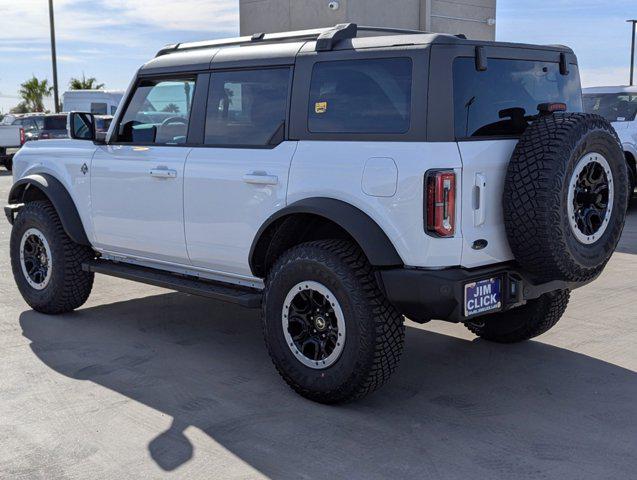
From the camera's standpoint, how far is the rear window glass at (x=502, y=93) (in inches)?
163

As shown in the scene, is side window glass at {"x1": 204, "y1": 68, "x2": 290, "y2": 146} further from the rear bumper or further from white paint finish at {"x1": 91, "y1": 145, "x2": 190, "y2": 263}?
the rear bumper

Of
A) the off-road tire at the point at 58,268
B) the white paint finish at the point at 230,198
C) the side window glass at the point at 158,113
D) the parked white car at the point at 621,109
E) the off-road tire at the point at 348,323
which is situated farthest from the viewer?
the parked white car at the point at 621,109

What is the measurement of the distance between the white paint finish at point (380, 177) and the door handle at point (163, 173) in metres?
1.56

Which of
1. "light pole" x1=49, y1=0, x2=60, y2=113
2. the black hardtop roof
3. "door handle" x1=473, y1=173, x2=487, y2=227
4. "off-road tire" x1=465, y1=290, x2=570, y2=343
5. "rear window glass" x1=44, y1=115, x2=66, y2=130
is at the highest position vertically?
"light pole" x1=49, y1=0, x2=60, y2=113

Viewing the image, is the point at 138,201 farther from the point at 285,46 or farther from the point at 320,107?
the point at 320,107

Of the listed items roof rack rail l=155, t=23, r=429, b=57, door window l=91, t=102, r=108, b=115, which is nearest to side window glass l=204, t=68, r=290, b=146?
roof rack rail l=155, t=23, r=429, b=57

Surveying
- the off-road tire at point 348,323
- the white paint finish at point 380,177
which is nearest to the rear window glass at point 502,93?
the white paint finish at point 380,177

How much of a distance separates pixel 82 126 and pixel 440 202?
325 centimetres

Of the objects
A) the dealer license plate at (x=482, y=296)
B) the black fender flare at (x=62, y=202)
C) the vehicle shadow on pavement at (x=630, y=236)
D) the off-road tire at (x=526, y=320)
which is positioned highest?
the black fender flare at (x=62, y=202)

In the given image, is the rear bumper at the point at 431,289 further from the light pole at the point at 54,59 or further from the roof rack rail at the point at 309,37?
the light pole at the point at 54,59

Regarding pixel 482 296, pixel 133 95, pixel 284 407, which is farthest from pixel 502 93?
pixel 133 95

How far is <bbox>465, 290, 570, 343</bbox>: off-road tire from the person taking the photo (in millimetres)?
5309

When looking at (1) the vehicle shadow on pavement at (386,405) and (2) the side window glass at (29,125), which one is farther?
(2) the side window glass at (29,125)

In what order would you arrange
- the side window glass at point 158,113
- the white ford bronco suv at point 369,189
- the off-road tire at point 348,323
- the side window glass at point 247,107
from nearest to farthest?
the white ford bronco suv at point 369,189 < the off-road tire at point 348,323 < the side window glass at point 247,107 < the side window glass at point 158,113
